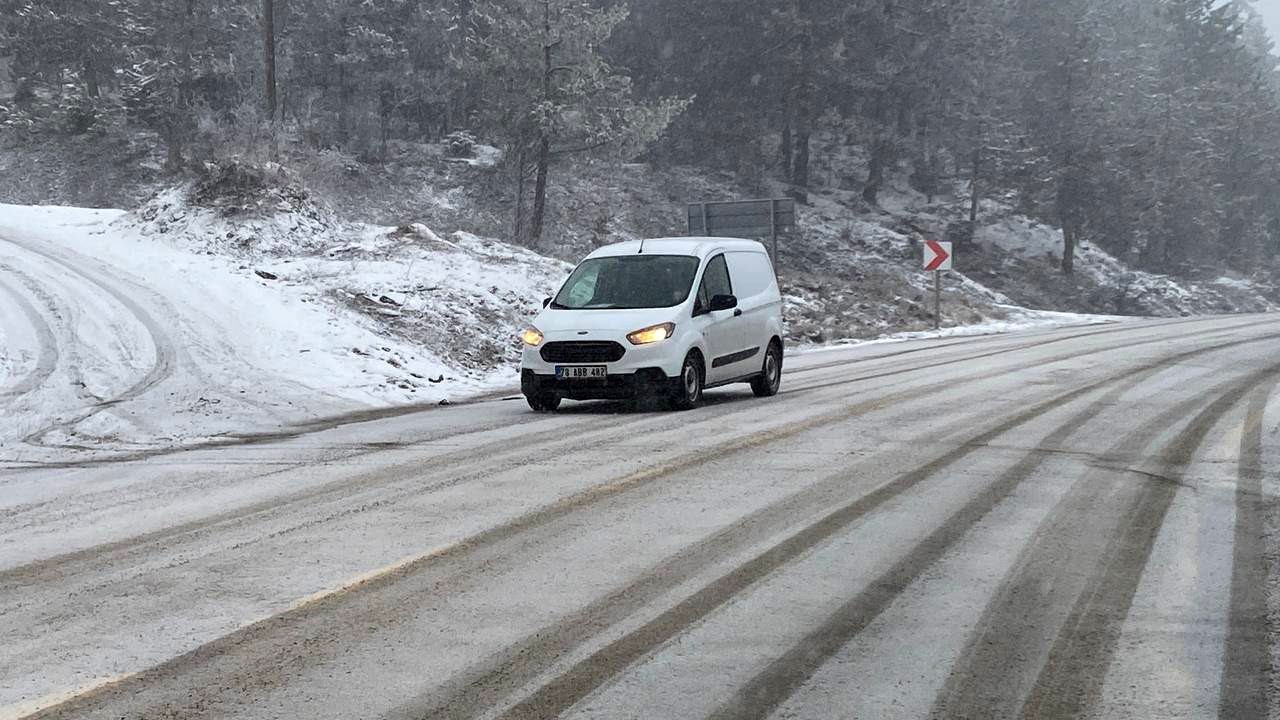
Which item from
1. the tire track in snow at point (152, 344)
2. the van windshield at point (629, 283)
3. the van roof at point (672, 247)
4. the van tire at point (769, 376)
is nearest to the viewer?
the tire track in snow at point (152, 344)

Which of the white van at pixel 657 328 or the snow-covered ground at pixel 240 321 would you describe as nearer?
the white van at pixel 657 328

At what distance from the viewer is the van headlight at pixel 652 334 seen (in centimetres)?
1298

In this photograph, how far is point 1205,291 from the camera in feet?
199

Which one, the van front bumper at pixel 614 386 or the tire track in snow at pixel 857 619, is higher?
the tire track in snow at pixel 857 619

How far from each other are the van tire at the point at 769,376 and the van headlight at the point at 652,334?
1986 mm

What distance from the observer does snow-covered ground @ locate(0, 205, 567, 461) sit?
13117 mm

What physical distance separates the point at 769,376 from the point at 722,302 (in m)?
1.48

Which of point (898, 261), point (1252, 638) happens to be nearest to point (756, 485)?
point (1252, 638)

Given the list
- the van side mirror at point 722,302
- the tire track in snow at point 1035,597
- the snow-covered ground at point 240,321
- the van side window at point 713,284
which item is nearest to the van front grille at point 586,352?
the van side window at point 713,284

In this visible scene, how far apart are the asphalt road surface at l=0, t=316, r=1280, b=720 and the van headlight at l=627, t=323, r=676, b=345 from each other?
2.14 metres

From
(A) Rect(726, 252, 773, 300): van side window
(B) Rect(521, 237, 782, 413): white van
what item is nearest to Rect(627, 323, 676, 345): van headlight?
(B) Rect(521, 237, 782, 413): white van

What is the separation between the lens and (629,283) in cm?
1410

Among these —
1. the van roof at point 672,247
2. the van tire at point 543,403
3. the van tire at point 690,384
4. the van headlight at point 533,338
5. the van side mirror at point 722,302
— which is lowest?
the van tire at point 543,403

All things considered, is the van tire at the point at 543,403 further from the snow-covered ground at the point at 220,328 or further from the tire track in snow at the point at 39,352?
the tire track in snow at the point at 39,352
